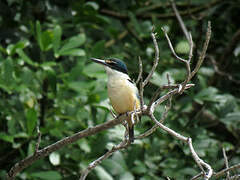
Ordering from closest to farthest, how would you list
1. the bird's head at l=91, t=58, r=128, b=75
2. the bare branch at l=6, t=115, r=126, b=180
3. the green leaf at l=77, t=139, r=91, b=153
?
the bare branch at l=6, t=115, r=126, b=180
the bird's head at l=91, t=58, r=128, b=75
the green leaf at l=77, t=139, r=91, b=153

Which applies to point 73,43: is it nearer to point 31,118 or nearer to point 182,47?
point 31,118

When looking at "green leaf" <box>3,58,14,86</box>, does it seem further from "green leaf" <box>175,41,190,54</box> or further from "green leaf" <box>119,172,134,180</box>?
"green leaf" <box>175,41,190,54</box>

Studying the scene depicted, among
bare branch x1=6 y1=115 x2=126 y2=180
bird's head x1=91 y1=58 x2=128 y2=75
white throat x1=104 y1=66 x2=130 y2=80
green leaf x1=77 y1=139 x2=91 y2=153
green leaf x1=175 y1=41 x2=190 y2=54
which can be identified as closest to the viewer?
bare branch x1=6 y1=115 x2=126 y2=180

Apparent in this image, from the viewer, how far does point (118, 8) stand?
5.39 m

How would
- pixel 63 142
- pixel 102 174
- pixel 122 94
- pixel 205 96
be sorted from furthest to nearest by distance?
pixel 205 96, pixel 102 174, pixel 122 94, pixel 63 142

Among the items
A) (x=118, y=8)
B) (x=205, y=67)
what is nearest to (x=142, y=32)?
(x=118, y=8)

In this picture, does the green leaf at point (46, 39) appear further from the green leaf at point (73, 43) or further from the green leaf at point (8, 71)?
the green leaf at point (8, 71)

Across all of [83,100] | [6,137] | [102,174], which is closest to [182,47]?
[83,100]

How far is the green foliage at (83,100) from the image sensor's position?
439 centimetres

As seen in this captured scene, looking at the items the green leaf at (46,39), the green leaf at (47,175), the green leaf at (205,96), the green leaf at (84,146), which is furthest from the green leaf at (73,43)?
the green leaf at (205,96)

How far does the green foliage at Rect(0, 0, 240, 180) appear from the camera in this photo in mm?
4387

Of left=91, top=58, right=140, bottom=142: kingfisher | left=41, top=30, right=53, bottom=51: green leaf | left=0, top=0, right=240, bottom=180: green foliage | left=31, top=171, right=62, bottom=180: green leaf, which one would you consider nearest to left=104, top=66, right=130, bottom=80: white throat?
left=91, top=58, right=140, bottom=142: kingfisher

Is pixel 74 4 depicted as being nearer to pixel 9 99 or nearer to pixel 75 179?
pixel 9 99

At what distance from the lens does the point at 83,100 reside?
458cm
